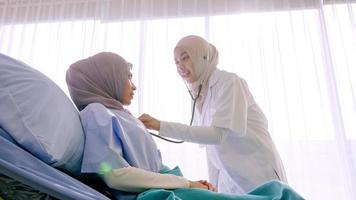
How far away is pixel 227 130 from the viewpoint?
133cm

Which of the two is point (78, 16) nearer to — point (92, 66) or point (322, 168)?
point (92, 66)

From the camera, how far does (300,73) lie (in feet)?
6.91

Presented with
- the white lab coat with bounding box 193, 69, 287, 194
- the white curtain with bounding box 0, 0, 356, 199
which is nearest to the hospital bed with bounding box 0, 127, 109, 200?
the white lab coat with bounding box 193, 69, 287, 194

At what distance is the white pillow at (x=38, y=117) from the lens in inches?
26.0

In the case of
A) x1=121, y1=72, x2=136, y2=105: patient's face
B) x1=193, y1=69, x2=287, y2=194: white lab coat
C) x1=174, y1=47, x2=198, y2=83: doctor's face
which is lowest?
x1=193, y1=69, x2=287, y2=194: white lab coat

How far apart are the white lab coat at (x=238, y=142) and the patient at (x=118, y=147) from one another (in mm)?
406

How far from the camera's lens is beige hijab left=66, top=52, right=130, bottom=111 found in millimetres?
1047

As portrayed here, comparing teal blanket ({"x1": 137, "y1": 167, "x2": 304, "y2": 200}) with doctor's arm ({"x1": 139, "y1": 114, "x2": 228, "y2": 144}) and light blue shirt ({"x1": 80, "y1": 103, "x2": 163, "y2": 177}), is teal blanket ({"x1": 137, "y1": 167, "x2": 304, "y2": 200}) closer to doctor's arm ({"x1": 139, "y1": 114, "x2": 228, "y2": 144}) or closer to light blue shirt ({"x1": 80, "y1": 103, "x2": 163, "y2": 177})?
light blue shirt ({"x1": 80, "y1": 103, "x2": 163, "y2": 177})

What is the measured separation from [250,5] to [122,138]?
1787 mm

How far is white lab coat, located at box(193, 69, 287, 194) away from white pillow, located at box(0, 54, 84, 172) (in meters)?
0.71

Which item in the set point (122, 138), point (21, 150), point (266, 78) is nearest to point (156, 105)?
point (266, 78)

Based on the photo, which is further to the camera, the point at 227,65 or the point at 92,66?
the point at 227,65

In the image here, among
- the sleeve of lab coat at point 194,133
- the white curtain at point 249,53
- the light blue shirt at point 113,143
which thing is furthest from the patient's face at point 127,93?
the white curtain at point 249,53

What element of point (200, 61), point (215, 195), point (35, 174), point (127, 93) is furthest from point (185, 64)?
point (35, 174)
